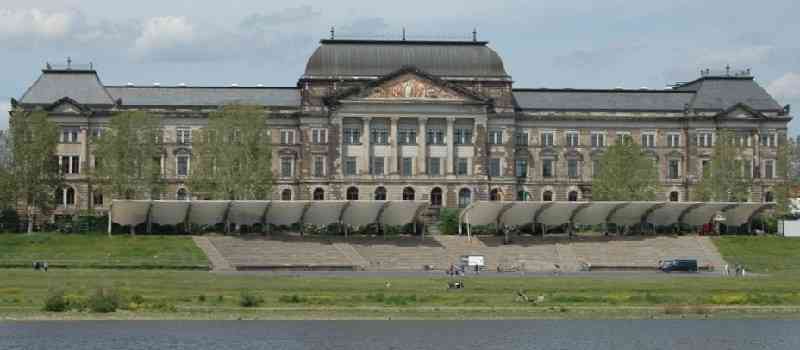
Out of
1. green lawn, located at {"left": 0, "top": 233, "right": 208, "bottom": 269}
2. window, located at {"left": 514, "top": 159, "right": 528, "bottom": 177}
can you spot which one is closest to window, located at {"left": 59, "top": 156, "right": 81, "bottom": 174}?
green lawn, located at {"left": 0, "top": 233, "right": 208, "bottom": 269}

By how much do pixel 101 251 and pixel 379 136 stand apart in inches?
1983

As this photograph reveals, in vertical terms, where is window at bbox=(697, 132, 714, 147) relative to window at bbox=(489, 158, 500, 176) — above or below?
above

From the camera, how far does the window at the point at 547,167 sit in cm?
18938

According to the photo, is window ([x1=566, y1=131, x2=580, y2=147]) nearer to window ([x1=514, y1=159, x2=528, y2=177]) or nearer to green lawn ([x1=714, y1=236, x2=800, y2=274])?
window ([x1=514, y1=159, x2=528, y2=177])

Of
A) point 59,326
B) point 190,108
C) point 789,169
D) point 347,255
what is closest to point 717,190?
point 789,169

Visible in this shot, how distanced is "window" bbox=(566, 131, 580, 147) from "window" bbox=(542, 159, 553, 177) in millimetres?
3034

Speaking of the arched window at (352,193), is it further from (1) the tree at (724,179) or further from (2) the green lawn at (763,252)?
(2) the green lawn at (763,252)

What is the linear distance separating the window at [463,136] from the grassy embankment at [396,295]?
5927 centimetres

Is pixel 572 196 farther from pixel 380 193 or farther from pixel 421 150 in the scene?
pixel 380 193

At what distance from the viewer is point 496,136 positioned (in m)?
186

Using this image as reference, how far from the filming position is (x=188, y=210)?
14962 centimetres

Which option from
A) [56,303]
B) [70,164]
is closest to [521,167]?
[70,164]

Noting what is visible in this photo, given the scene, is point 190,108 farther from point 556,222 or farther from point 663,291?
point 663,291

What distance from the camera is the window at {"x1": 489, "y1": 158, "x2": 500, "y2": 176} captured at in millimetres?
185000
